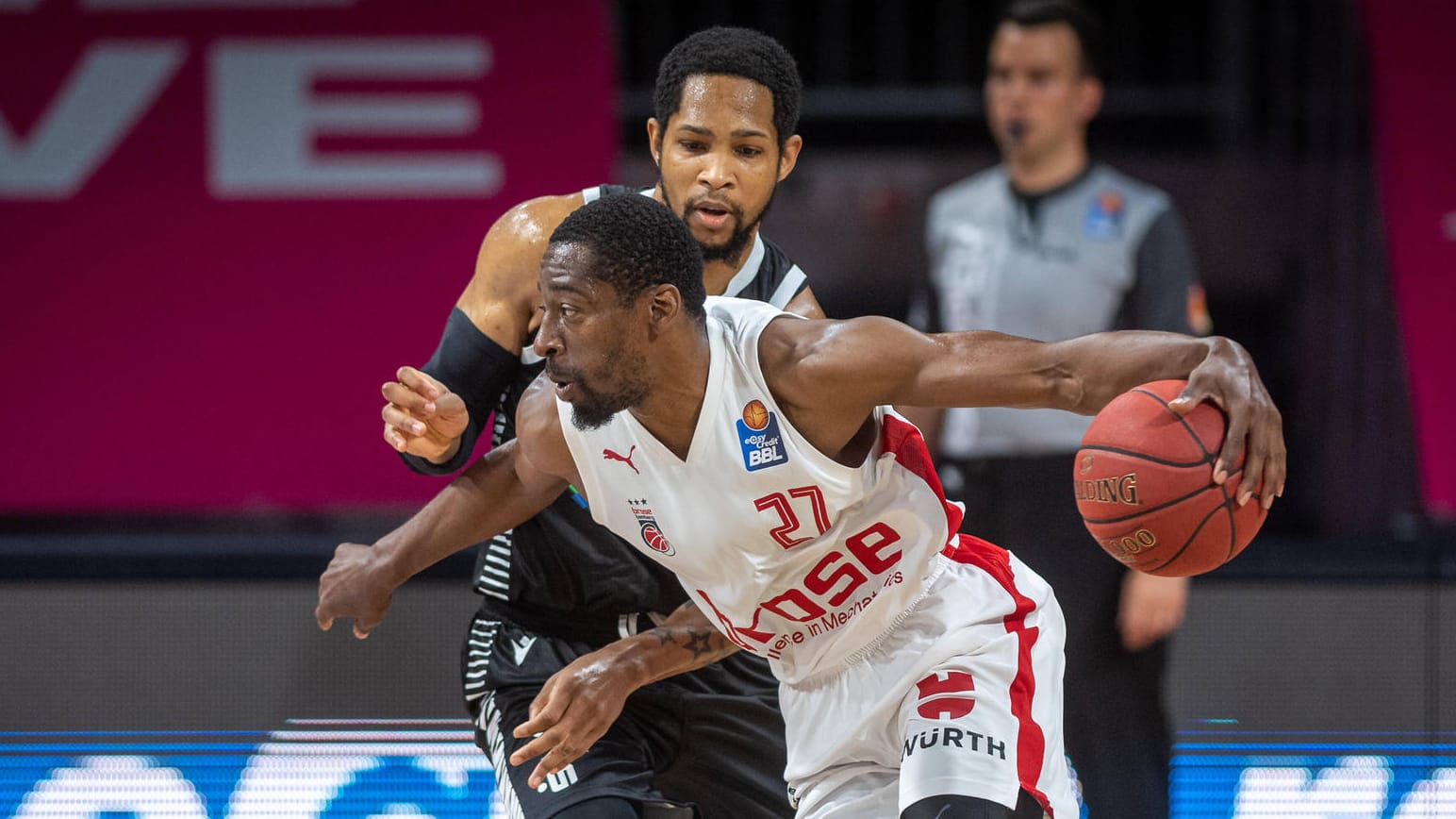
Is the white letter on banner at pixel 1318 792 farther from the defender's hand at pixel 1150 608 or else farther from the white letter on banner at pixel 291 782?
the white letter on banner at pixel 291 782

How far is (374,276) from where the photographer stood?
5930 millimetres

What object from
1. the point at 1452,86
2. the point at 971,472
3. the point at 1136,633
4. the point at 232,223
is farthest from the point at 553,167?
the point at 1452,86

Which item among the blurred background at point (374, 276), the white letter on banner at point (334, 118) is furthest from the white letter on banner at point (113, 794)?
the white letter on banner at point (334, 118)

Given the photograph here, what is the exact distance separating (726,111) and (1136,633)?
2.12m

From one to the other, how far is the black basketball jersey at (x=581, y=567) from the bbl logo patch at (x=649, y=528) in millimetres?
390

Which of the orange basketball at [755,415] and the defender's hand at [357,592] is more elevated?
the orange basketball at [755,415]

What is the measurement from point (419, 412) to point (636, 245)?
0.55 metres

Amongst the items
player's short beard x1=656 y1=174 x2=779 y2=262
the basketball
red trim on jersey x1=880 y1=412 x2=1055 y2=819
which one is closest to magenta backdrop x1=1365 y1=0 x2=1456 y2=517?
red trim on jersey x1=880 y1=412 x2=1055 y2=819

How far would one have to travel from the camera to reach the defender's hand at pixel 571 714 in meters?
2.80

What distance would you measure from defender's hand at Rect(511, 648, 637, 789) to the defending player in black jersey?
5cm

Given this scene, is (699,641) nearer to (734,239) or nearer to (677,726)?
(677,726)

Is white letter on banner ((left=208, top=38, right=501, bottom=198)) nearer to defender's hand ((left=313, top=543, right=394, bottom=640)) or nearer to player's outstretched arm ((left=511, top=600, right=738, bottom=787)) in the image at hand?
defender's hand ((left=313, top=543, right=394, bottom=640))

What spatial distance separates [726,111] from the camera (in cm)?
311

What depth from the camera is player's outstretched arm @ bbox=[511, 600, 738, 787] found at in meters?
2.81
